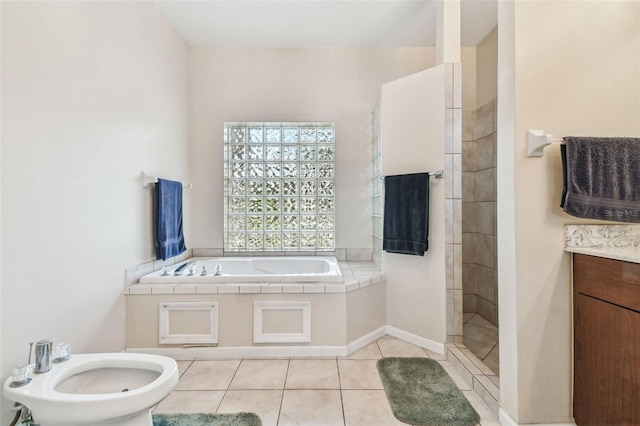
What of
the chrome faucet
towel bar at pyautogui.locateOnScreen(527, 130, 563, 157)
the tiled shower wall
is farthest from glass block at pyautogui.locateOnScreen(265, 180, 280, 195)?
towel bar at pyautogui.locateOnScreen(527, 130, 563, 157)

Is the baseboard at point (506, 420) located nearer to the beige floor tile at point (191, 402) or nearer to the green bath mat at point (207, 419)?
the green bath mat at point (207, 419)

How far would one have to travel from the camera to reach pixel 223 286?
2137 mm

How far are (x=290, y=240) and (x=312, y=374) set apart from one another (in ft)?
4.89

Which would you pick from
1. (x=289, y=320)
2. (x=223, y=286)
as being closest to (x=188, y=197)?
(x=223, y=286)

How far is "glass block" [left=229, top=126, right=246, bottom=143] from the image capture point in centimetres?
318

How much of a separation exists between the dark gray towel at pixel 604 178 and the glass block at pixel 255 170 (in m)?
2.57

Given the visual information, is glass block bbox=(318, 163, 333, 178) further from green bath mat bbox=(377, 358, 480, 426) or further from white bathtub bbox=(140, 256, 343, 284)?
green bath mat bbox=(377, 358, 480, 426)

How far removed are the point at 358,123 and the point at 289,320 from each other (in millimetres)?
2105

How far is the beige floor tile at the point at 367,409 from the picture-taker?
4.96 ft

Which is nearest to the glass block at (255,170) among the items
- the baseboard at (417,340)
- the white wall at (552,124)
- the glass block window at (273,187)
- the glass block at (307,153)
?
the glass block window at (273,187)

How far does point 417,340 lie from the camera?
2.33 meters

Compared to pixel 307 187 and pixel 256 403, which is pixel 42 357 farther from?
pixel 307 187

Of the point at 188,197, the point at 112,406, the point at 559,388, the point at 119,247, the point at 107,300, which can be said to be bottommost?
the point at 559,388

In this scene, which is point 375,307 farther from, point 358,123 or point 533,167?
point 358,123
